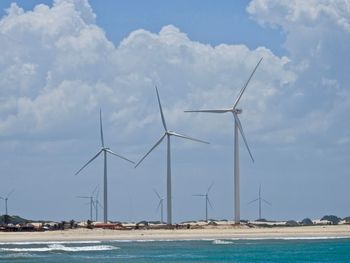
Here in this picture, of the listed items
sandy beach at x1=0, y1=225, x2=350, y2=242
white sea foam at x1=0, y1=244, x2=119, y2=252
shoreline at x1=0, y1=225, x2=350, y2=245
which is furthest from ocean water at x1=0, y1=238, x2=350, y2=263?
sandy beach at x1=0, y1=225, x2=350, y2=242

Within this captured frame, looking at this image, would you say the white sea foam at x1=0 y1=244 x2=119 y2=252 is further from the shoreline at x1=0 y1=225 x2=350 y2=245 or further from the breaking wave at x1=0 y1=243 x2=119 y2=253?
the shoreline at x1=0 y1=225 x2=350 y2=245

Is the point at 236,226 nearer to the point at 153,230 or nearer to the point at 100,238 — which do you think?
the point at 153,230

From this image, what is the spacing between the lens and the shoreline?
114562 mm

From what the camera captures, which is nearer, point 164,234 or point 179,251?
point 179,251

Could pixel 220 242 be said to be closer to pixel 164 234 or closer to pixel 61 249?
pixel 164 234

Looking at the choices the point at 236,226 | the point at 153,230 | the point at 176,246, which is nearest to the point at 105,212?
the point at 153,230

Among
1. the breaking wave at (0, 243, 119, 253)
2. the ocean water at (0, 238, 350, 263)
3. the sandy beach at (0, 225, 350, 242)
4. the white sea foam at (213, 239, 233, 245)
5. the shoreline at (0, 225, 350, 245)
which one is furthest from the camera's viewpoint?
the sandy beach at (0, 225, 350, 242)

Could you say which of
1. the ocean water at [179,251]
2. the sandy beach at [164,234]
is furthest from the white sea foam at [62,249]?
the sandy beach at [164,234]

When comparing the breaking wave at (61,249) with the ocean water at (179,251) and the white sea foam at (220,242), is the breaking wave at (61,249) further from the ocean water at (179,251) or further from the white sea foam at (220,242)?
the white sea foam at (220,242)

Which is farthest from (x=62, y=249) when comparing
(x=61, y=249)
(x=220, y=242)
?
(x=220, y=242)

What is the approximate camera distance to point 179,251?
287 ft

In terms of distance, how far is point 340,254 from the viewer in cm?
8344

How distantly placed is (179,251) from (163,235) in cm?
2999

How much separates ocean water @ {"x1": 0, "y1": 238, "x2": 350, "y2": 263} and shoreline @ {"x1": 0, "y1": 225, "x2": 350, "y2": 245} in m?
4.63
